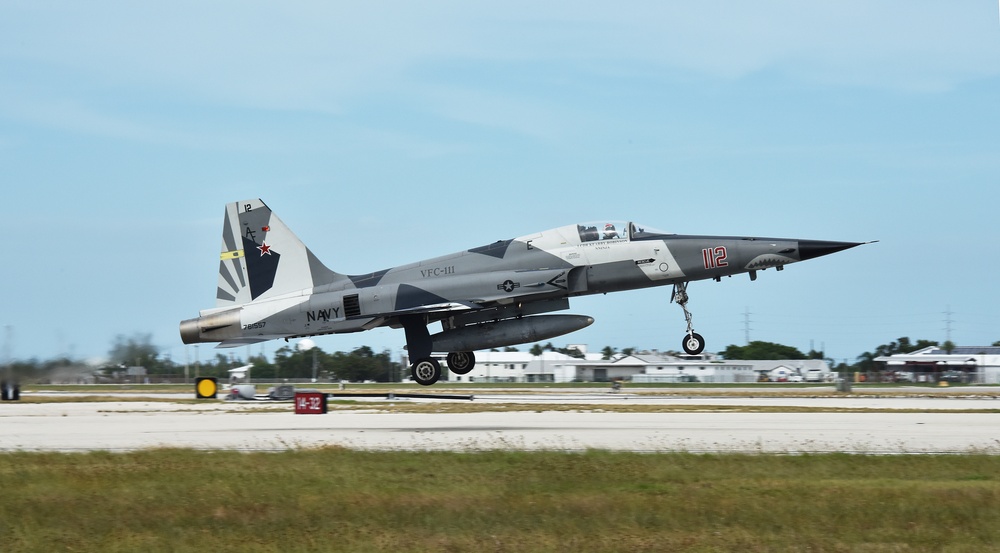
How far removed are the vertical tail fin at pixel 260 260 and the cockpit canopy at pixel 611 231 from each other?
638 centimetres

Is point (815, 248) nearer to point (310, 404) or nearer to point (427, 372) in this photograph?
point (427, 372)

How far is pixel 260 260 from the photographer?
26.0m

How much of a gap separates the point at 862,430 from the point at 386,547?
17.1 m

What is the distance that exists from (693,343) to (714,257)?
2.12 metres

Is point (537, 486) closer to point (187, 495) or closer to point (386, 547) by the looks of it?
point (386, 547)

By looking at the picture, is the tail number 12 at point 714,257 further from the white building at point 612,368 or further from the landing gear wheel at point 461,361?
the white building at point 612,368

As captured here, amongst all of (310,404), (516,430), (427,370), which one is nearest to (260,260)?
(427,370)

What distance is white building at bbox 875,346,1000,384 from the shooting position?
105 meters

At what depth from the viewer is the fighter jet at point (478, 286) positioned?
23.0 metres

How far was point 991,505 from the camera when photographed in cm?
1307

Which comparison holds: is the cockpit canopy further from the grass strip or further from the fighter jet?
the grass strip

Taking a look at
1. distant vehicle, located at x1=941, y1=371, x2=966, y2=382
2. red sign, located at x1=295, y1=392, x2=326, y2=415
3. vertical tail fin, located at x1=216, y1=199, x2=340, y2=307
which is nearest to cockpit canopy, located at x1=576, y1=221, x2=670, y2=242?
vertical tail fin, located at x1=216, y1=199, x2=340, y2=307

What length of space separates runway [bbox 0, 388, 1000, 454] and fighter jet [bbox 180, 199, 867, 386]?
229cm

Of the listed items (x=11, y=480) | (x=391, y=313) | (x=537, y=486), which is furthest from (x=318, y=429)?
(x=537, y=486)
